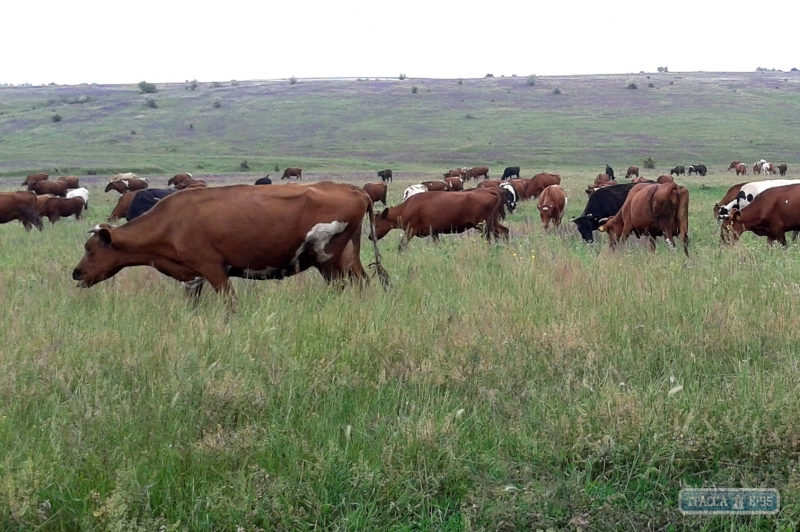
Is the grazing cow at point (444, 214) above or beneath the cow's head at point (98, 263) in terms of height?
beneath

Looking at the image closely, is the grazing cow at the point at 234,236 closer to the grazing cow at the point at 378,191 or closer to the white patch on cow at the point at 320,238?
the white patch on cow at the point at 320,238

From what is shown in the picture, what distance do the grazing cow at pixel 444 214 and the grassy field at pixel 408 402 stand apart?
676 cm

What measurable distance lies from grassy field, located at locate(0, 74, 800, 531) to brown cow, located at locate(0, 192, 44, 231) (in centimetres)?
1425

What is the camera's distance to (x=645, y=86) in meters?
109

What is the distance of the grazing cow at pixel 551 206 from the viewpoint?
1800cm

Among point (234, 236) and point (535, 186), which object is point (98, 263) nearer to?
point (234, 236)

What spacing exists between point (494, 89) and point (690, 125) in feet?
116

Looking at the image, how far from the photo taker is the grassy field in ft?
11.4

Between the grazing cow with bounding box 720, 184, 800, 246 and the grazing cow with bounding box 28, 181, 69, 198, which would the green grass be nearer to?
the grazing cow with bounding box 720, 184, 800, 246

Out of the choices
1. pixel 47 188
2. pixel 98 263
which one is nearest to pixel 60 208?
pixel 47 188

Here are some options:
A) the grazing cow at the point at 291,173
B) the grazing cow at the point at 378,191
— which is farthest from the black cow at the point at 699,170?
the grazing cow at the point at 378,191

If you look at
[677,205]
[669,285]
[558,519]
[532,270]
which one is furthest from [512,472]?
[677,205]

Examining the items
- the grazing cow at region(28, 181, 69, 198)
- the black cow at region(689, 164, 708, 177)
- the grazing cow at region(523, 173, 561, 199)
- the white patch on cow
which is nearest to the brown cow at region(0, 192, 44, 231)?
the grazing cow at region(28, 181, 69, 198)

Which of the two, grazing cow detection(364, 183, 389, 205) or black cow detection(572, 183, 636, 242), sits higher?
black cow detection(572, 183, 636, 242)
